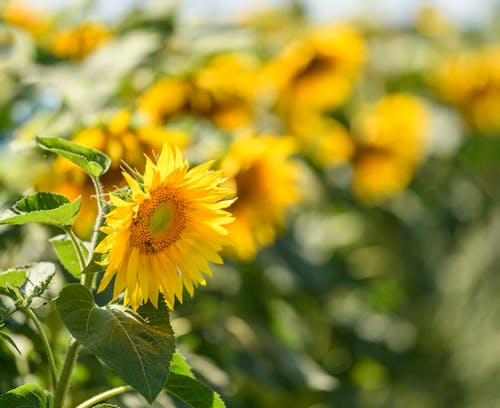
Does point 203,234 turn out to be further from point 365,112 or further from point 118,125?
point 365,112

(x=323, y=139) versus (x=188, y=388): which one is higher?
(x=323, y=139)

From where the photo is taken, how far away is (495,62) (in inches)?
87.3

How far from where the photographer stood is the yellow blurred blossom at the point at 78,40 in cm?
147

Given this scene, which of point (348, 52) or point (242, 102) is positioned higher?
point (348, 52)

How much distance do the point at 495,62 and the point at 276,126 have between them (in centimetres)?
82

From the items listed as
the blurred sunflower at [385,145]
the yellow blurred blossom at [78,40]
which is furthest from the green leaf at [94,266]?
the blurred sunflower at [385,145]

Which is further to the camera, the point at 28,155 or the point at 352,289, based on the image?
the point at 352,289

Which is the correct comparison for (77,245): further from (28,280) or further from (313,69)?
(313,69)

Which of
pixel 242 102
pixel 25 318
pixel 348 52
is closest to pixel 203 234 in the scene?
pixel 25 318

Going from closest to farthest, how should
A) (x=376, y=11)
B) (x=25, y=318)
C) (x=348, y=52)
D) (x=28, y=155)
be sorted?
(x=25, y=318) → (x=28, y=155) → (x=348, y=52) → (x=376, y=11)

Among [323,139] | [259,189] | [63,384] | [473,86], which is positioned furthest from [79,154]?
[473,86]

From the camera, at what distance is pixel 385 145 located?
1.82 m

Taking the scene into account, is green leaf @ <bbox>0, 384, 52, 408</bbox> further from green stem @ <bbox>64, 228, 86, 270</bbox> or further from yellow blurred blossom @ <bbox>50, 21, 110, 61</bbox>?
yellow blurred blossom @ <bbox>50, 21, 110, 61</bbox>

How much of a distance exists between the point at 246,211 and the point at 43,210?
70 centimetres
